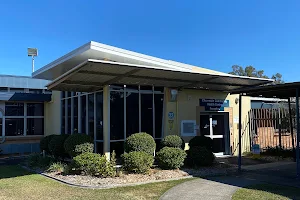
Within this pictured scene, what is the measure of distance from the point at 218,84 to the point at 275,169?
3933 mm

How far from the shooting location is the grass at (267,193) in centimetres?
705

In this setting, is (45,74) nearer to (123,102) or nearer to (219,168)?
(123,102)

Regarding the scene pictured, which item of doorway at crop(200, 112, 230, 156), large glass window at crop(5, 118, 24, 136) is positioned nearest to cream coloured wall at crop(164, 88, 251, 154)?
doorway at crop(200, 112, 230, 156)

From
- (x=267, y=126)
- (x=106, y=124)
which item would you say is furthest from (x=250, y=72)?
(x=106, y=124)

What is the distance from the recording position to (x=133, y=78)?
35.9ft

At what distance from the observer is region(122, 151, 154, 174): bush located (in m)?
9.73

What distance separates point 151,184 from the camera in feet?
28.0

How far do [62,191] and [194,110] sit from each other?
24.9 feet

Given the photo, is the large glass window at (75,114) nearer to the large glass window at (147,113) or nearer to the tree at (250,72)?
the large glass window at (147,113)

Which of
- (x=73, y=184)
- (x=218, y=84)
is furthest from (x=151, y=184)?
(x=218, y=84)

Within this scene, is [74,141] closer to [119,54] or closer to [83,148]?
[83,148]

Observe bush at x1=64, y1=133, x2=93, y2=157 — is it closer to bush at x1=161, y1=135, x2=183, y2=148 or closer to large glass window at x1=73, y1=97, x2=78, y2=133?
bush at x1=161, y1=135, x2=183, y2=148

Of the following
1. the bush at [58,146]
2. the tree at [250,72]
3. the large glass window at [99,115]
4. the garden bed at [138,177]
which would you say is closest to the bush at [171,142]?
the garden bed at [138,177]

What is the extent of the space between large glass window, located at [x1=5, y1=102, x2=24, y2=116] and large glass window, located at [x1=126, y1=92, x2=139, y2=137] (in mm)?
10067
